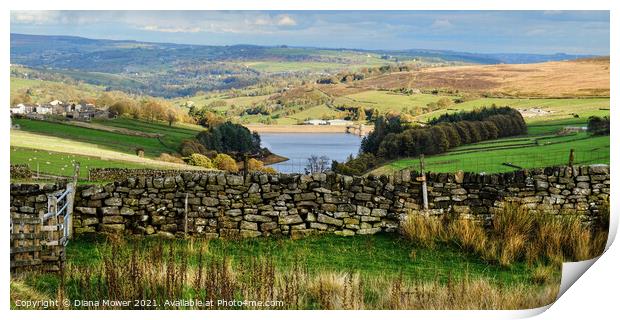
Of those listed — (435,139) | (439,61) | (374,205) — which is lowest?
(374,205)

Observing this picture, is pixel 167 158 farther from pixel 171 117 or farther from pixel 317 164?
pixel 317 164

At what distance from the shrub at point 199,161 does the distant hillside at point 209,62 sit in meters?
0.90

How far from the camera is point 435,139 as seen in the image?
13.3 metres

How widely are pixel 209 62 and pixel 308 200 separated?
Answer: 2343 millimetres

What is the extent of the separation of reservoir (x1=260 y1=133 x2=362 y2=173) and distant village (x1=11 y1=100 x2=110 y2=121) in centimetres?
217

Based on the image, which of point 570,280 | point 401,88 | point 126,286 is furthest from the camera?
point 401,88

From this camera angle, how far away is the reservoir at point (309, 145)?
1302cm

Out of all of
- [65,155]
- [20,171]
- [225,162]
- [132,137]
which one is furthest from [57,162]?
[225,162]

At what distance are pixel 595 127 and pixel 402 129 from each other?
2.47m

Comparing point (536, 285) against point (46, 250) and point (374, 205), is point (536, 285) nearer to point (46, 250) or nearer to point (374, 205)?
point (374, 205)

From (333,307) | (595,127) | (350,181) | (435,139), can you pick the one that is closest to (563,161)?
(595,127)

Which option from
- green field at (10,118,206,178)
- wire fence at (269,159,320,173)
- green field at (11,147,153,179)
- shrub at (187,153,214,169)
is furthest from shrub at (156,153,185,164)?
wire fence at (269,159,320,173)

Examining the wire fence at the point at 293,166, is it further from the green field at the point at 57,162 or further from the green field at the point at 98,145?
the green field at the point at 57,162

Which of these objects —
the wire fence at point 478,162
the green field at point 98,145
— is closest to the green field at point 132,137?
the green field at point 98,145
